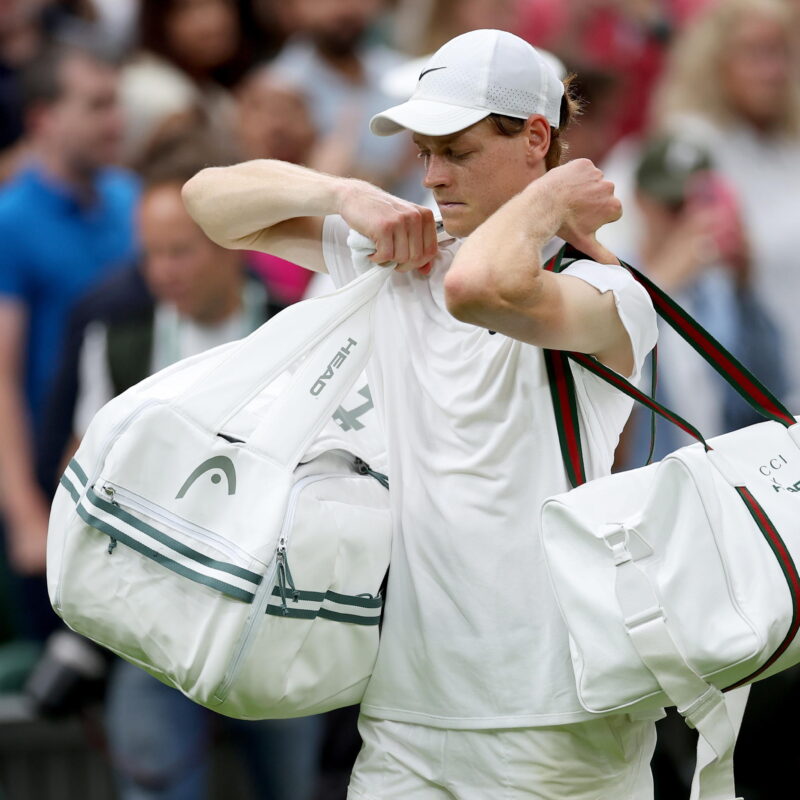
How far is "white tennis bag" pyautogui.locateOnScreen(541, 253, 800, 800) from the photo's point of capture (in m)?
2.70

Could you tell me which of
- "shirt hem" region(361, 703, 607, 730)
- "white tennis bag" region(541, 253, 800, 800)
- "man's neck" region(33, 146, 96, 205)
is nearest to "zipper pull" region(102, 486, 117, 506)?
"shirt hem" region(361, 703, 607, 730)

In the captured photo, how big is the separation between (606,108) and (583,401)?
3367 millimetres

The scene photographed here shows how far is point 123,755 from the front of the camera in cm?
473

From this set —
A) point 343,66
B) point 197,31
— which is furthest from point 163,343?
point 197,31

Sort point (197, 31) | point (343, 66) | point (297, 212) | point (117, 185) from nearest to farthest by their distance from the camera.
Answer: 1. point (297, 212)
2. point (117, 185)
3. point (343, 66)
4. point (197, 31)

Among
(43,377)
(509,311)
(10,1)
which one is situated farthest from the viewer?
(10,1)

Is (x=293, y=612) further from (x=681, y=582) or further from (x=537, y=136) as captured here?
(x=537, y=136)

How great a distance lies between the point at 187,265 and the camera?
15.4 feet

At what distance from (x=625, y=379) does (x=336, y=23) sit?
13.7ft

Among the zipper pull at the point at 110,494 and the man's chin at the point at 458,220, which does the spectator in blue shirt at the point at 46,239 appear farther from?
the man's chin at the point at 458,220

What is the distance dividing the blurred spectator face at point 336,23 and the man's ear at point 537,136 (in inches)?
→ 151

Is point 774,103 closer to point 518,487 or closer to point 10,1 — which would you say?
point 10,1

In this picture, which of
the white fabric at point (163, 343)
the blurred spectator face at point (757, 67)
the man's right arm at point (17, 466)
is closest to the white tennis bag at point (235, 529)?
the white fabric at point (163, 343)

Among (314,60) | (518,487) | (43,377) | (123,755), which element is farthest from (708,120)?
(518,487)
